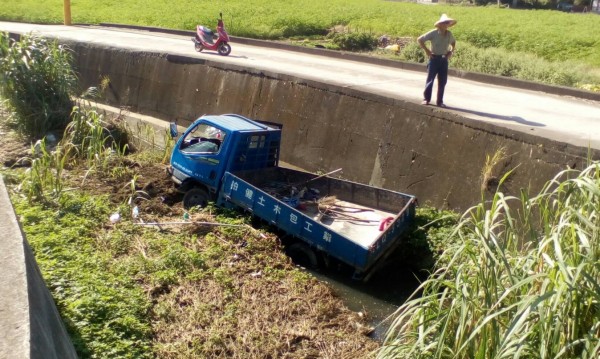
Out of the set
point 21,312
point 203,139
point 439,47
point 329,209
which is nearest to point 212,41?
point 203,139

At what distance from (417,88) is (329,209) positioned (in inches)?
208

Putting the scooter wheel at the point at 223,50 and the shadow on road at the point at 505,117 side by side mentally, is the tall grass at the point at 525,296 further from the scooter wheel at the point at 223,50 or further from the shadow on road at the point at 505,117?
the scooter wheel at the point at 223,50

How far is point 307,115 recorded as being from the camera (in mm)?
14031

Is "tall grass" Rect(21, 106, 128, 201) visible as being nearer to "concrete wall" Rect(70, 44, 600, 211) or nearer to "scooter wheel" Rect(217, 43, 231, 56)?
"concrete wall" Rect(70, 44, 600, 211)

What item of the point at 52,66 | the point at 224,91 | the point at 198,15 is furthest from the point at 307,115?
the point at 198,15

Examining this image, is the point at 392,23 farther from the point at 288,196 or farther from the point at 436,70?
the point at 288,196

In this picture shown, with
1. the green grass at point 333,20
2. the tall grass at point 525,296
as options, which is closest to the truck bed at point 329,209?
the tall grass at point 525,296

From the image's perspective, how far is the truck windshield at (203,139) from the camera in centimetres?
1116

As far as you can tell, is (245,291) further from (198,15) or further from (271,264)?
(198,15)

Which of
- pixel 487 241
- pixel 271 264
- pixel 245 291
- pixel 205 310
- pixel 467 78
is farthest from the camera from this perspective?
pixel 467 78

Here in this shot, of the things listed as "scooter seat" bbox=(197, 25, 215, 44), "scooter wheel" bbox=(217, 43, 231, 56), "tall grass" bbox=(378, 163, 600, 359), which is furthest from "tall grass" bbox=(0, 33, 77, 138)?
"tall grass" bbox=(378, 163, 600, 359)

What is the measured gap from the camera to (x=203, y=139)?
446 inches

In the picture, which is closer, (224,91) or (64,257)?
(64,257)

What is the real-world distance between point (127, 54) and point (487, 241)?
14832 millimetres
